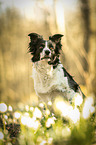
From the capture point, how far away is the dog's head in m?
2.97

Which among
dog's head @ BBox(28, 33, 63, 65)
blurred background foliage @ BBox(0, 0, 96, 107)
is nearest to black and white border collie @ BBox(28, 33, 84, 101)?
dog's head @ BBox(28, 33, 63, 65)

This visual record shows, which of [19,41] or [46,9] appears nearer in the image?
[46,9]

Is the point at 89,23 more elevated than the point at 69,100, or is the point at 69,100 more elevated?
the point at 89,23

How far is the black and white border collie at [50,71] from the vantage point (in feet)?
9.97

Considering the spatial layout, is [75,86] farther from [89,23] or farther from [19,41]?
[19,41]

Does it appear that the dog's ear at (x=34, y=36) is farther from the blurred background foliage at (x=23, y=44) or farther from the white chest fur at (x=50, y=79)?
the blurred background foliage at (x=23, y=44)

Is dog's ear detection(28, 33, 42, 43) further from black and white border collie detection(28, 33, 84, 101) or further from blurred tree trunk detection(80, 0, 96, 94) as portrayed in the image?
blurred tree trunk detection(80, 0, 96, 94)

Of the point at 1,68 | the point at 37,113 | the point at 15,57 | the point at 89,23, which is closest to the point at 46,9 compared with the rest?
the point at 89,23

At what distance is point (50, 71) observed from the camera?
3.17m

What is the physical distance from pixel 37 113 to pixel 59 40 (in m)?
1.58

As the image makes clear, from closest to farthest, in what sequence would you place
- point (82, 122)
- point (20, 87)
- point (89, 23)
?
point (82, 122) < point (89, 23) < point (20, 87)

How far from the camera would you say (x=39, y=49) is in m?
3.04

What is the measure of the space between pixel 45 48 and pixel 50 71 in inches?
18.9

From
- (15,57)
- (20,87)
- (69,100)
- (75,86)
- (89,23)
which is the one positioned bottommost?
(20,87)
